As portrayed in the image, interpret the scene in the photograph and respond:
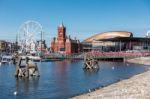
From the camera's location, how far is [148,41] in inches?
7751

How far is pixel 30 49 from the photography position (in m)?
178

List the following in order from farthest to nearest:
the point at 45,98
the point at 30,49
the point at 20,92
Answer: the point at 30,49, the point at 20,92, the point at 45,98

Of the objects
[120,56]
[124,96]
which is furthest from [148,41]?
[124,96]

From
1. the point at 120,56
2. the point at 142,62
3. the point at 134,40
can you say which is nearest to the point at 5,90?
the point at 142,62

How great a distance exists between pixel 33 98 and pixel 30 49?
137 metres

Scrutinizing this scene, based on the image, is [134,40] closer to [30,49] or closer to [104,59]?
[104,59]

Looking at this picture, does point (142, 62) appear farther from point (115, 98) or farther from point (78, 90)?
point (115, 98)

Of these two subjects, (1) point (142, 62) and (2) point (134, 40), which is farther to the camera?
(2) point (134, 40)

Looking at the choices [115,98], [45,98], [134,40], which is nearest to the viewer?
[115,98]

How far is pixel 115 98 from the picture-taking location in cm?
3150

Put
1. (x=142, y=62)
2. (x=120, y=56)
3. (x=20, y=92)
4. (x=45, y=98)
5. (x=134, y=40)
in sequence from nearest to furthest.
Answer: (x=45, y=98)
(x=20, y=92)
(x=142, y=62)
(x=120, y=56)
(x=134, y=40)

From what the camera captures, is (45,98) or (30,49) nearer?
(45,98)

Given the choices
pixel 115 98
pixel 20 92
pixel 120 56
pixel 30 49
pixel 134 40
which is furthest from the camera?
pixel 134 40

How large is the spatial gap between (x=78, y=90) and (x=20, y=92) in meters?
7.39
